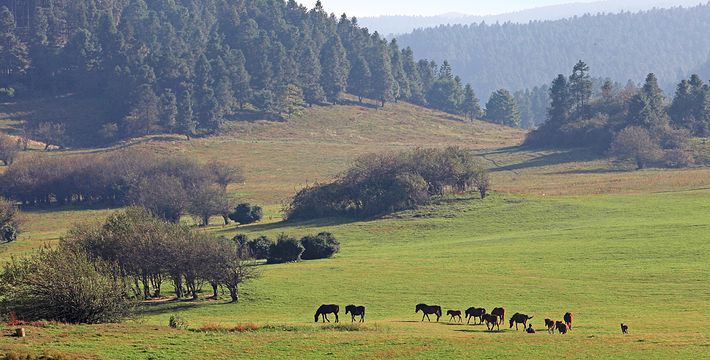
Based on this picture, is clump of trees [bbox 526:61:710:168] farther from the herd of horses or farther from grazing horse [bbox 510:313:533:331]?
grazing horse [bbox 510:313:533:331]

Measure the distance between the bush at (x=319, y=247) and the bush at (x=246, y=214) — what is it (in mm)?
29093

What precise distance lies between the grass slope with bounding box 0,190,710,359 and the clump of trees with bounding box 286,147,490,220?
407 centimetres

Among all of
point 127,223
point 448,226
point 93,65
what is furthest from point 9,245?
point 93,65

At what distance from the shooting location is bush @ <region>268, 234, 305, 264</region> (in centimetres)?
7912

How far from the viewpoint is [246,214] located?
109062mm

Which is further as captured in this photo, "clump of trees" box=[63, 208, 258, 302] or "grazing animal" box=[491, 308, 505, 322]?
"clump of trees" box=[63, 208, 258, 302]

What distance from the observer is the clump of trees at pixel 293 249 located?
79250mm

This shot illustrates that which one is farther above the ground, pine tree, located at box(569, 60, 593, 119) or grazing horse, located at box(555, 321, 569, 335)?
pine tree, located at box(569, 60, 593, 119)

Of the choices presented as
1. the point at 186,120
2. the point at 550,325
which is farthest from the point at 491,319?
the point at 186,120

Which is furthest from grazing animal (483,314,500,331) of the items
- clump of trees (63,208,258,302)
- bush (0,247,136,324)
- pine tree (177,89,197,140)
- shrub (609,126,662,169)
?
pine tree (177,89,197,140)

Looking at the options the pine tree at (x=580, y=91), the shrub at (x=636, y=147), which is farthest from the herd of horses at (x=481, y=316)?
the pine tree at (x=580, y=91)

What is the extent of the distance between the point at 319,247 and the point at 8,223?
4069 cm

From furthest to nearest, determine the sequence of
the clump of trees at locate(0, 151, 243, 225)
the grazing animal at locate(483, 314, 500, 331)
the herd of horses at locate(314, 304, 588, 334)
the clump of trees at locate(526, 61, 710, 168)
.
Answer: the clump of trees at locate(526, 61, 710, 168) < the clump of trees at locate(0, 151, 243, 225) < the grazing animal at locate(483, 314, 500, 331) < the herd of horses at locate(314, 304, 588, 334)

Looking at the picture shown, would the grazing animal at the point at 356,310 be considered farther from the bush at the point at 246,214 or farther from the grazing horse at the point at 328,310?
the bush at the point at 246,214
